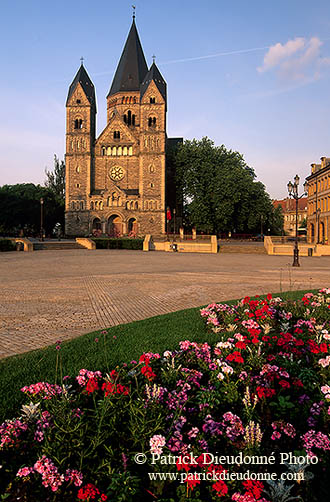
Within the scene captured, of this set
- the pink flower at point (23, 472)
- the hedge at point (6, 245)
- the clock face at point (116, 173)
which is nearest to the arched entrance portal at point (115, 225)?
the clock face at point (116, 173)

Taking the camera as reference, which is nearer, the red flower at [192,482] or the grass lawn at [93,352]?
the red flower at [192,482]

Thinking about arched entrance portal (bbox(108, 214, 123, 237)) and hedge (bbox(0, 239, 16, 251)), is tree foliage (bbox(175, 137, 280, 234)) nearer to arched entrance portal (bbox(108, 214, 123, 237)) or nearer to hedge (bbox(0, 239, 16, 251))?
arched entrance portal (bbox(108, 214, 123, 237))

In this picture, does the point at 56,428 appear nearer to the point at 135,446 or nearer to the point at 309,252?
the point at 135,446

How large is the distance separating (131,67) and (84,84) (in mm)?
11450

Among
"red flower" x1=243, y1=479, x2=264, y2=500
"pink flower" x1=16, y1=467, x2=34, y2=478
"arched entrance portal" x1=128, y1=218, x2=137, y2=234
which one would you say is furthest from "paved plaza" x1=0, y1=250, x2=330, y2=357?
"arched entrance portal" x1=128, y1=218, x2=137, y2=234

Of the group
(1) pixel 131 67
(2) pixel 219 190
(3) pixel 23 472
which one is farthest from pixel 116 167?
(3) pixel 23 472

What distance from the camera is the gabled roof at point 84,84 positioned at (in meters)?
57.2

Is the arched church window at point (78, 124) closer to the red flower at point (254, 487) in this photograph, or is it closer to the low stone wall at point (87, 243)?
the low stone wall at point (87, 243)

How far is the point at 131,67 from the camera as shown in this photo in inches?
2510

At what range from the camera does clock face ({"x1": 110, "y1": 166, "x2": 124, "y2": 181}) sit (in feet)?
189

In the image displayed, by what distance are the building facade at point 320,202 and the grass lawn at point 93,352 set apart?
4365cm

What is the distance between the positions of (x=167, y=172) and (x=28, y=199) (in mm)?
27883

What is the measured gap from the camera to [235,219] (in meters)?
51.2

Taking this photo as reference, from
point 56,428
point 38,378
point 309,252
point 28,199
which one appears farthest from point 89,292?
point 28,199
